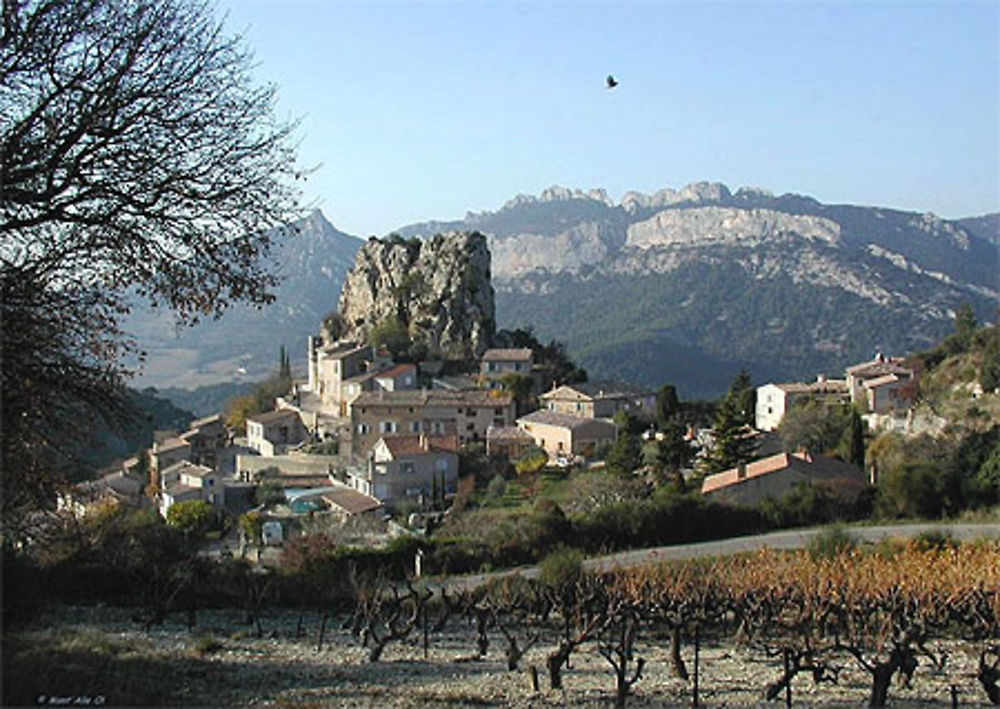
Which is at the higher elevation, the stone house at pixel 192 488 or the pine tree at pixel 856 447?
the pine tree at pixel 856 447

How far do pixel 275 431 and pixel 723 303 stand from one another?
326 ft

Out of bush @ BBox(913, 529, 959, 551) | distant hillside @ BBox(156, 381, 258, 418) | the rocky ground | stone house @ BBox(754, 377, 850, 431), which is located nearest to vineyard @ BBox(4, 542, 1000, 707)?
the rocky ground

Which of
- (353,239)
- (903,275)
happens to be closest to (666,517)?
Answer: (903,275)

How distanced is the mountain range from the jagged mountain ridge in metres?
0.28

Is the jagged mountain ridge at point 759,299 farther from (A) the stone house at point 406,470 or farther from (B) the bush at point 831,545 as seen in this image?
(B) the bush at point 831,545

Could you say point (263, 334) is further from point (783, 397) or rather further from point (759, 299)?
point (783, 397)

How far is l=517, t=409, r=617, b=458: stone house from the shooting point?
45.2 meters

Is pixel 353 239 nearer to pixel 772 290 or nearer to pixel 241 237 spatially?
pixel 772 290

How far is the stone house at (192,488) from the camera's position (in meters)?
40.0

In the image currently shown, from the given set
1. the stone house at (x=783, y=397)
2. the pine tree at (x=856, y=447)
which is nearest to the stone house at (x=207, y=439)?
the stone house at (x=783, y=397)

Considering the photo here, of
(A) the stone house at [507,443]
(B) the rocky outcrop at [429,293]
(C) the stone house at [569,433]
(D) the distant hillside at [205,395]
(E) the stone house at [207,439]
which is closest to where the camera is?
(C) the stone house at [569,433]

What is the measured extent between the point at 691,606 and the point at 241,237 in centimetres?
1284

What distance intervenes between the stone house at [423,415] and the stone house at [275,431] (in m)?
4.60

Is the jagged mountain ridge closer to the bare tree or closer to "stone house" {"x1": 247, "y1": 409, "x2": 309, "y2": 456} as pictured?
"stone house" {"x1": 247, "y1": 409, "x2": 309, "y2": 456}
